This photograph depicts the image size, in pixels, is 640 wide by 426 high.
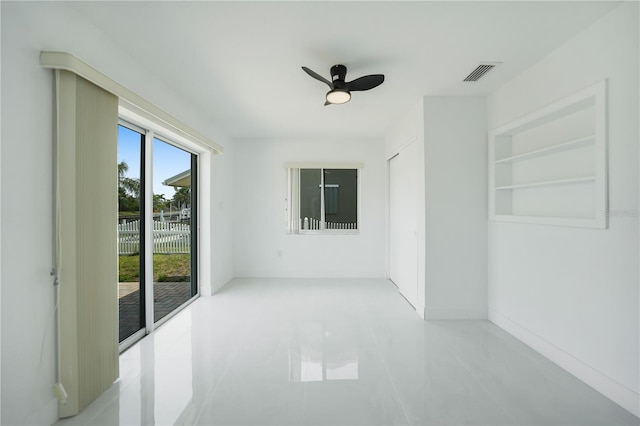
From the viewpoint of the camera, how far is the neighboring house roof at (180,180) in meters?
3.39

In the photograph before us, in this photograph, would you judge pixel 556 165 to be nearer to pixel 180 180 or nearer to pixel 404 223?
pixel 404 223

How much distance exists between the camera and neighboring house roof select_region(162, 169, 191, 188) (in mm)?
3393

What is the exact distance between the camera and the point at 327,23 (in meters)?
1.92

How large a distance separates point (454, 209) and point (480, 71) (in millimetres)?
1394

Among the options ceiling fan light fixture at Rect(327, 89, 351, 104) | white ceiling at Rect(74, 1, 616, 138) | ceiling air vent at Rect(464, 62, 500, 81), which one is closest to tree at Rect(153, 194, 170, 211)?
white ceiling at Rect(74, 1, 616, 138)

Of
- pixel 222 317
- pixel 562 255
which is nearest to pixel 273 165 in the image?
pixel 222 317

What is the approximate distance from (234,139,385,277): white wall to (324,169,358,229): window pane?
216mm

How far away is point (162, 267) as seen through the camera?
129 inches

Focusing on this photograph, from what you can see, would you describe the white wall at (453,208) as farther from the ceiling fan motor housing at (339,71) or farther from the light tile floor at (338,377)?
the ceiling fan motor housing at (339,71)

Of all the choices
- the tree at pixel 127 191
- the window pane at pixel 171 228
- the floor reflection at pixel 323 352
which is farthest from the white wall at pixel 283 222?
the tree at pixel 127 191

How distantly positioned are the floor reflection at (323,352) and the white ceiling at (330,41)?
8.13 ft

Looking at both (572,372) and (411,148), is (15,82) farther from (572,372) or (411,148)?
(572,372)

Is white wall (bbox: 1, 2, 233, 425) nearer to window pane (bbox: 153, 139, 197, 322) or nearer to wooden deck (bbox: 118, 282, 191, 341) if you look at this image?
wooden deck (bbox: 118, 282, 191, 341)

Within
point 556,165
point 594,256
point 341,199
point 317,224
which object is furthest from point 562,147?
point 317,224
